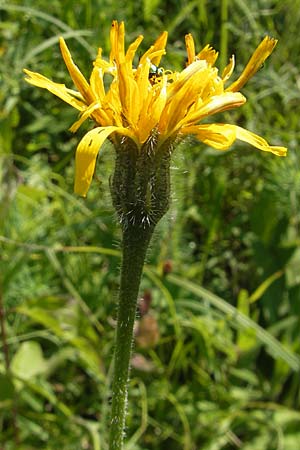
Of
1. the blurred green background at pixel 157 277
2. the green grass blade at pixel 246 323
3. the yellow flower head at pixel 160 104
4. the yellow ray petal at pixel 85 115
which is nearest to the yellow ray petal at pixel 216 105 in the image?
the yellow flower head at pixel 160 104

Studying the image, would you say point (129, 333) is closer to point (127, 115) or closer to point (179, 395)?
point (127, 115)

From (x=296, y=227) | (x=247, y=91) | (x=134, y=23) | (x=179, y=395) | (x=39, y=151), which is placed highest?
(x=134, y=23)

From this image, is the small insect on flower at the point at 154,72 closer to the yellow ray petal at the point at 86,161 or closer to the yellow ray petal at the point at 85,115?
the yellow ray petal at the point at 85,115

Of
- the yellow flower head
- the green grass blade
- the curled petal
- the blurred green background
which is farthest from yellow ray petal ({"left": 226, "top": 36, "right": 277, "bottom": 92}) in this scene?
the green grass blade

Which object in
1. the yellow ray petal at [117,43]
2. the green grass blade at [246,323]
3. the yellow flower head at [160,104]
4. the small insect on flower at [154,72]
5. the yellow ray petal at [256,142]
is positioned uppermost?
the yellow ray petal at [117,43]

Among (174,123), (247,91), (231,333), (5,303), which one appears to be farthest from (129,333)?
(247,91)

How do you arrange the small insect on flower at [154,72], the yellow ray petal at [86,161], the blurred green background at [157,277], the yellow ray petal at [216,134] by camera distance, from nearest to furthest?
the yellow ray petal at [86,161]
the yellow ray petal at [216,134]
the small insect on flower at [154,72]
the blurred green background at [157,277]
